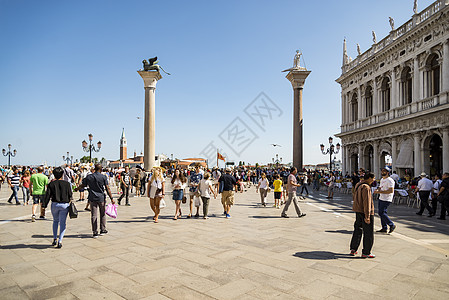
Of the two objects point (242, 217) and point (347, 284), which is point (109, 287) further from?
point (242, 217)

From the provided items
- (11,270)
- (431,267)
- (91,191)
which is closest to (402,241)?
(431,267)

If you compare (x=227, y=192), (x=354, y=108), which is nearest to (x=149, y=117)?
(x=227, y=192)

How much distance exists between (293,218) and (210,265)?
534 cm

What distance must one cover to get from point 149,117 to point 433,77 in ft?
64.8

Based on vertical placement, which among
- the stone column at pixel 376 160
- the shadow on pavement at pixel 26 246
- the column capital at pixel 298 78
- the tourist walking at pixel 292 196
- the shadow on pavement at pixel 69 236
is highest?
the column capital at pixel 298 78

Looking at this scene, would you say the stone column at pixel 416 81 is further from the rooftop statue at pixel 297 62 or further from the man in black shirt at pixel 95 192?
the man in black shirt at pixel 95 192

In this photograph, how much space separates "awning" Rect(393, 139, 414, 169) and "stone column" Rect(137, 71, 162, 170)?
1829cm

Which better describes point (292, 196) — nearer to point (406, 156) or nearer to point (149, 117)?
point (149, 117)

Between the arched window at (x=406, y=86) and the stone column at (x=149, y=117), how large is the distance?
18.9 metres

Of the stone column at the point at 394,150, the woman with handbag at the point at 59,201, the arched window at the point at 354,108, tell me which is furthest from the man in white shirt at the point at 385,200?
the arched window at the point at 354,108

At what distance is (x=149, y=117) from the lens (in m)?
21.5

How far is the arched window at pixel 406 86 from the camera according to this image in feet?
77.7

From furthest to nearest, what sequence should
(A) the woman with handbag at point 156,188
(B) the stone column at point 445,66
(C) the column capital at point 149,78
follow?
(C) the column capital at point 149,78
(B) the stone column at point 445,66
(A) the woman with handbag at point 156,188

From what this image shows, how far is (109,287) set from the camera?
4.02m
